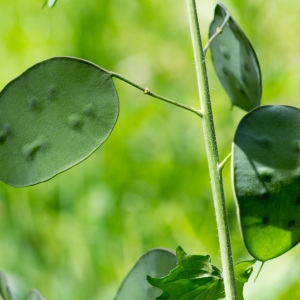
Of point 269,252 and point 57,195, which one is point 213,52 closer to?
point 269,252

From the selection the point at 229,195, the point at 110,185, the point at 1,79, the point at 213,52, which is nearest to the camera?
the point at 213,52

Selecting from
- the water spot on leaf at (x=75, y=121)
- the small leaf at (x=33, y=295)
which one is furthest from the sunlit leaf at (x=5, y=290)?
the water spot on leaf at (x=75, y=121)

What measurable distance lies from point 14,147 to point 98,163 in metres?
1.18

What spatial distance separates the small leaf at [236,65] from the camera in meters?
0.50

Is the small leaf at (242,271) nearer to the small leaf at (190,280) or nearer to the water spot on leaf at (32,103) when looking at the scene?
the small leaf at (190,280)

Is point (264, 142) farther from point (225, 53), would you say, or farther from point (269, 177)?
point (225, 53)

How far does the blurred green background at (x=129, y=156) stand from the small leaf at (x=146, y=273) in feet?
2.51

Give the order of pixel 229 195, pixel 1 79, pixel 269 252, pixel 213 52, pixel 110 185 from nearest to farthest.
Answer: pixel 269 252 → pixel 213 52 → pixel 229 195 → pixel 110 185 → pixel 1 79

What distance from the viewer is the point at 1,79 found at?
69.9 inches

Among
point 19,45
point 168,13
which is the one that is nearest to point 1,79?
point 19,45

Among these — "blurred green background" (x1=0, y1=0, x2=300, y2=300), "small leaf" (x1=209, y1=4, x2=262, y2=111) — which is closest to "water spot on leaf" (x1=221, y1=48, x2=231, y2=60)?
"small leaf" (x1=209, y1=4, x2=262, y2=111)

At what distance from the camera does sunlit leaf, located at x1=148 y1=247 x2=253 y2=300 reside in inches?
16.9

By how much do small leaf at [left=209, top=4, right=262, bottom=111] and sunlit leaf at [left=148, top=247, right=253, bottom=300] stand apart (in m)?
0.13

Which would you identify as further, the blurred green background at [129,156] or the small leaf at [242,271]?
the blurred green background at [129,156]
